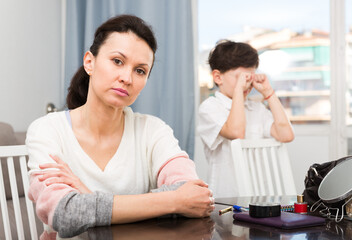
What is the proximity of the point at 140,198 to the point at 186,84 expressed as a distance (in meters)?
2.00

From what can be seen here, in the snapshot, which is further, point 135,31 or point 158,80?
point 158,80

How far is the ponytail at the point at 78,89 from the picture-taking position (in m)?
1.53

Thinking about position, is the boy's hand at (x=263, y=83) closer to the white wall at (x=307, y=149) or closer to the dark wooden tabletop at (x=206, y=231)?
the white wall at (x=307, y=149)

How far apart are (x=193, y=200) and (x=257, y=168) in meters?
0.81

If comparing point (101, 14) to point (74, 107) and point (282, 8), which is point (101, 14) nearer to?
point (282, 8)

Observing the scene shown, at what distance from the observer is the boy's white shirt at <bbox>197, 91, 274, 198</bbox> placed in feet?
7.06

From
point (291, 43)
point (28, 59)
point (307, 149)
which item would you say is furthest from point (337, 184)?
point (28, 59)

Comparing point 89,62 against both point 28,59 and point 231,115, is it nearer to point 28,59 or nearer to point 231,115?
point 231,115

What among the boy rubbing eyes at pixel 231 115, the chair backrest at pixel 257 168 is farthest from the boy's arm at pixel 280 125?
the chair backrest at pixel 257 168

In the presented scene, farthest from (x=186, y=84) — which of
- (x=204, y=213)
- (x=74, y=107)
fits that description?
(x=204, y=213)

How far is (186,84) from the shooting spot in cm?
304

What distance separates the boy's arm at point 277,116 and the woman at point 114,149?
89 centimetres

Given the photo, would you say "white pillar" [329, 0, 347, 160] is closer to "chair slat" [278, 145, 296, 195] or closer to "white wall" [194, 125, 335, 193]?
"white wall" [194, 125, 335, 193]

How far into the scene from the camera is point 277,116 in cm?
224
